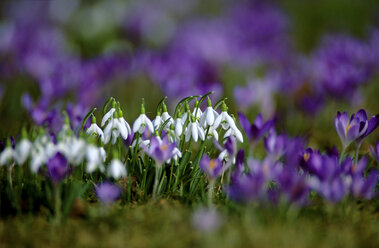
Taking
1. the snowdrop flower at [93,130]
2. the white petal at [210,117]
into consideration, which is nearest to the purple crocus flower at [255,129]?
the white petal at [210,117]

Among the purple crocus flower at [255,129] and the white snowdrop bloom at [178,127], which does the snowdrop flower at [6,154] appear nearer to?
the white snowdrop bloom at [178,127]

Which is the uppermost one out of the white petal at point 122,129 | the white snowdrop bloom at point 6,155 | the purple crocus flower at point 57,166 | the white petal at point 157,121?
the white petal at point 157,121

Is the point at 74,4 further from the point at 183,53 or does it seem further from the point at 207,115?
the point at 207,115

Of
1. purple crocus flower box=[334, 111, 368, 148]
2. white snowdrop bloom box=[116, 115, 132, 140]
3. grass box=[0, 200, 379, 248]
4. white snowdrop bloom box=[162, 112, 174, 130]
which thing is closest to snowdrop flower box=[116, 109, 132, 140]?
white snowdrop bloom box=[116, 115, 132, 140]

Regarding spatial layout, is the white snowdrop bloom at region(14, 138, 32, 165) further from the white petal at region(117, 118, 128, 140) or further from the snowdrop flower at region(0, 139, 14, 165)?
the white petal at region(117, 118, 128, 140)

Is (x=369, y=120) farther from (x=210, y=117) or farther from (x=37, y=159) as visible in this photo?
(x=37, y=159)

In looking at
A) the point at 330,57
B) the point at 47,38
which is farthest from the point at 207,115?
the point at 47,38
